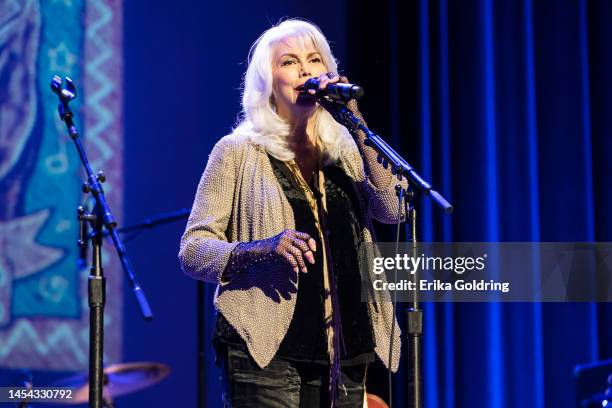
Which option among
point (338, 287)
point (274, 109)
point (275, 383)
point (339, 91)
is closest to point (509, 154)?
point (274, 109)

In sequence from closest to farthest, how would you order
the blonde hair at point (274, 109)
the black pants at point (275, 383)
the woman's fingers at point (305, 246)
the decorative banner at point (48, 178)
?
the woman's fingers at point (305, 246), the black pants at point (275, 383), the blonde hair at point (274, 109), the decorative banner at point (48, 178)

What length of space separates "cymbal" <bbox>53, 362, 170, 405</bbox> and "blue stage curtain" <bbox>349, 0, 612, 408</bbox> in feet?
3.45

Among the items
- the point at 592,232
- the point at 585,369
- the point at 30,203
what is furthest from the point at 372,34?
the point at 585,369

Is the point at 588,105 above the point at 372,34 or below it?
below

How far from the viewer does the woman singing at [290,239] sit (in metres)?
1.95

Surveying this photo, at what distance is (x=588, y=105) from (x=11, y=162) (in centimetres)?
235

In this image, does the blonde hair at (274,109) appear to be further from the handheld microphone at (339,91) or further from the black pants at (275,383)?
the black pants at (275,383)

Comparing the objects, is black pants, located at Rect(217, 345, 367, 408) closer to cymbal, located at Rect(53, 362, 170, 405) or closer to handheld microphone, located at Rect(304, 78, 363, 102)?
handheld microphone, located at Rect(304, 78, 363, 102)

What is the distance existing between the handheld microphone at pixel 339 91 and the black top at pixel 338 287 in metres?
0.24

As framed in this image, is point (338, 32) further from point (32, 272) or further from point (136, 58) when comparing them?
point (32, 272)

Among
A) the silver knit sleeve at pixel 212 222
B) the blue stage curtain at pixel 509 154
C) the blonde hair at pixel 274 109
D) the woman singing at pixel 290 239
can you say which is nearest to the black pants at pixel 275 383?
the woman singing at pixel 290 239

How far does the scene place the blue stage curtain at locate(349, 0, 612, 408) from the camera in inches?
132

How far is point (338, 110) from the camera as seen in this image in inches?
77.5

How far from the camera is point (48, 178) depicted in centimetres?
388
